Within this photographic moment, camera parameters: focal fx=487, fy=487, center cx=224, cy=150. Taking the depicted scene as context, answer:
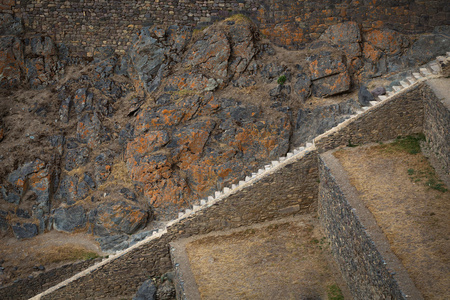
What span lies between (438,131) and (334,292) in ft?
18.3

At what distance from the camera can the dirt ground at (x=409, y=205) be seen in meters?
10.7

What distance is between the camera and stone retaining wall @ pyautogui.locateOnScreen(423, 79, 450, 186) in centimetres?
1359

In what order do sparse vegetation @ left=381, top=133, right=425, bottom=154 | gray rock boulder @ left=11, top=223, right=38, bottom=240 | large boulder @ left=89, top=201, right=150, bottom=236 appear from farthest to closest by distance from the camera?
gray rock boulder @ left=11, top=223, right=38, bottom=240 < large boulder @ left=89, top=201, right=150, bottom=236 < sparse vegetation @ left=381, top=133, right=425, bottom=154

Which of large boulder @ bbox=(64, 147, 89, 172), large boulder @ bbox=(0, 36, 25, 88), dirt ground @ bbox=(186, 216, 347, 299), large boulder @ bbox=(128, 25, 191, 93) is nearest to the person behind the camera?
dirt ground @ bbox=(186, 216, 347, 299)

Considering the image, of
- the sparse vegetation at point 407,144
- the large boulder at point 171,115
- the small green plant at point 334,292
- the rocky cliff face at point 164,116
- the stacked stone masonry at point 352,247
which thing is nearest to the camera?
the stacked stone masonry at point 352,247

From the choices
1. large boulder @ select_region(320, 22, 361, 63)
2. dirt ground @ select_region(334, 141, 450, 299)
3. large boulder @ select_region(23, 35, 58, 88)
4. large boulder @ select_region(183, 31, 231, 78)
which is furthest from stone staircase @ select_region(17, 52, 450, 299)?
large boulder @ select_region(23, 35, 58, 88)

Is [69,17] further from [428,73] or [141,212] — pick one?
[428,73]

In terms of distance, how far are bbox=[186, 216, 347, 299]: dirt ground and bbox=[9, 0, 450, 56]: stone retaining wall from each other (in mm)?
9628

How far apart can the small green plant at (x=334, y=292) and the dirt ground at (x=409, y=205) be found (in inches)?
93.4

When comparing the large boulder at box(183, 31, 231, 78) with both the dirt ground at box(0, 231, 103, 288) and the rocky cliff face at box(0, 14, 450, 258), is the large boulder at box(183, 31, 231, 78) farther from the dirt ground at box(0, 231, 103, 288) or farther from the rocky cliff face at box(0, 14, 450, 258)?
the dirt ground at box(0, 231, 103, 288)

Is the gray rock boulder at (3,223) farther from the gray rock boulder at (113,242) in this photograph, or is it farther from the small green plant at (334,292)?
the small green plant at (334,292)

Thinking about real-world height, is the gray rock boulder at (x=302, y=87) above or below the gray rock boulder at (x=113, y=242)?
above

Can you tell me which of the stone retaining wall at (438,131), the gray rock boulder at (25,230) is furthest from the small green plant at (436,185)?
the gray rock boulder at (25,230)

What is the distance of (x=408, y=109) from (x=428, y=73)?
1468mm
